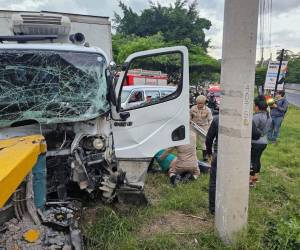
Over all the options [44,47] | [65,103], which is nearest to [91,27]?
[44,47]

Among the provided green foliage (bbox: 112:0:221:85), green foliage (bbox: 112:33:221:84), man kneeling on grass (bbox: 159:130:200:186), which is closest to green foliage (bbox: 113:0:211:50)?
green foliage (bbox: 112:0:221:85)

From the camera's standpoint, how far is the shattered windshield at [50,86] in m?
3.65

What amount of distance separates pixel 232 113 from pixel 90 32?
3340mm

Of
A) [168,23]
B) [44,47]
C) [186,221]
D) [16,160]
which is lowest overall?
[186,221]

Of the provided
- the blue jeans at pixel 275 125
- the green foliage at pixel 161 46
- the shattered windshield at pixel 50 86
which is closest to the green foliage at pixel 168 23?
the green foliage at pixel 161 46

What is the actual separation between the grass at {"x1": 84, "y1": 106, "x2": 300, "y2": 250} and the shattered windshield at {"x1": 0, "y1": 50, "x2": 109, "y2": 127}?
53.3 inches

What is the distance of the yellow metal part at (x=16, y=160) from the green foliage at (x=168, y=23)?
30.3m

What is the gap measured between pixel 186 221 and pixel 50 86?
235cm

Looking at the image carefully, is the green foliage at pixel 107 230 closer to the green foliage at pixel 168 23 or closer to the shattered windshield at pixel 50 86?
the shattered windshield at pixel 50 86

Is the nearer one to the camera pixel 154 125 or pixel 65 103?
pixel 65 103

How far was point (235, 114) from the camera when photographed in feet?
10.8

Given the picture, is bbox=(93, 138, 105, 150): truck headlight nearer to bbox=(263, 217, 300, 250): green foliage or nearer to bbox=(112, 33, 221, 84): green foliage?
bbox=(263, 217, 300, 250): green foliage

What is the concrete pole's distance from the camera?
3.12 metres

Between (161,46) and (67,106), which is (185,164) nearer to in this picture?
(67,106)
